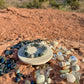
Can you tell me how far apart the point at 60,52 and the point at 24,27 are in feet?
11.9

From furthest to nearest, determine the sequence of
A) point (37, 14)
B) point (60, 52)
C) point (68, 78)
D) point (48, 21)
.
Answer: point (37, 14) → point (48, 21) → point (60, 52) → point (68, 78)

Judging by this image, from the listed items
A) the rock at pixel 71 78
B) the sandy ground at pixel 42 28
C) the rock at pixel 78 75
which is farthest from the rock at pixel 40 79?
the sandy ground at pixel 42 28

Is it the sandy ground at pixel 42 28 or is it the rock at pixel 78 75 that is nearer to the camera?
the rock at pixel 78 75

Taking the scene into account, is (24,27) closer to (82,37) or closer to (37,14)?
(37,14)

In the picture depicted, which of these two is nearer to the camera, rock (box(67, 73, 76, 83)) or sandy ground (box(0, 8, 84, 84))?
rock (box(67, 73, 76, 83))

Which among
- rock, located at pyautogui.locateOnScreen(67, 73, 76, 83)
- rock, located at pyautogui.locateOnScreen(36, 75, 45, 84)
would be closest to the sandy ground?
rock, located at pyautogui.locateOnScreen(67, 73, 76, 83)

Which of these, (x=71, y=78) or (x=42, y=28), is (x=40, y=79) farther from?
(x=42, y=28)

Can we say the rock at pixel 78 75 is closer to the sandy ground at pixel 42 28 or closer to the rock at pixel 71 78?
the rock at pixel 71 78

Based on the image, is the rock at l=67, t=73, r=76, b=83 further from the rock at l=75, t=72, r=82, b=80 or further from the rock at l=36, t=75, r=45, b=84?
the rock at l=36, t=75, r=45, b=84

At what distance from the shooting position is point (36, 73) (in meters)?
2.42

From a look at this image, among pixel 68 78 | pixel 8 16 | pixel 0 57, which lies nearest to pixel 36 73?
pixel 68 78

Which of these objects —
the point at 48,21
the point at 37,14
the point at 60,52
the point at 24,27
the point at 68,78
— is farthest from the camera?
the point at 37,14

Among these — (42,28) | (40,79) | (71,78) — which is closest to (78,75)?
(71,78)

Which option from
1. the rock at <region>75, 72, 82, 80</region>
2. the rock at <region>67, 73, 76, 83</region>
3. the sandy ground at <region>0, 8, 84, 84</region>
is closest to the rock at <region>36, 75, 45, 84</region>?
the rock at <region>67, 73, 76, 83</region>
